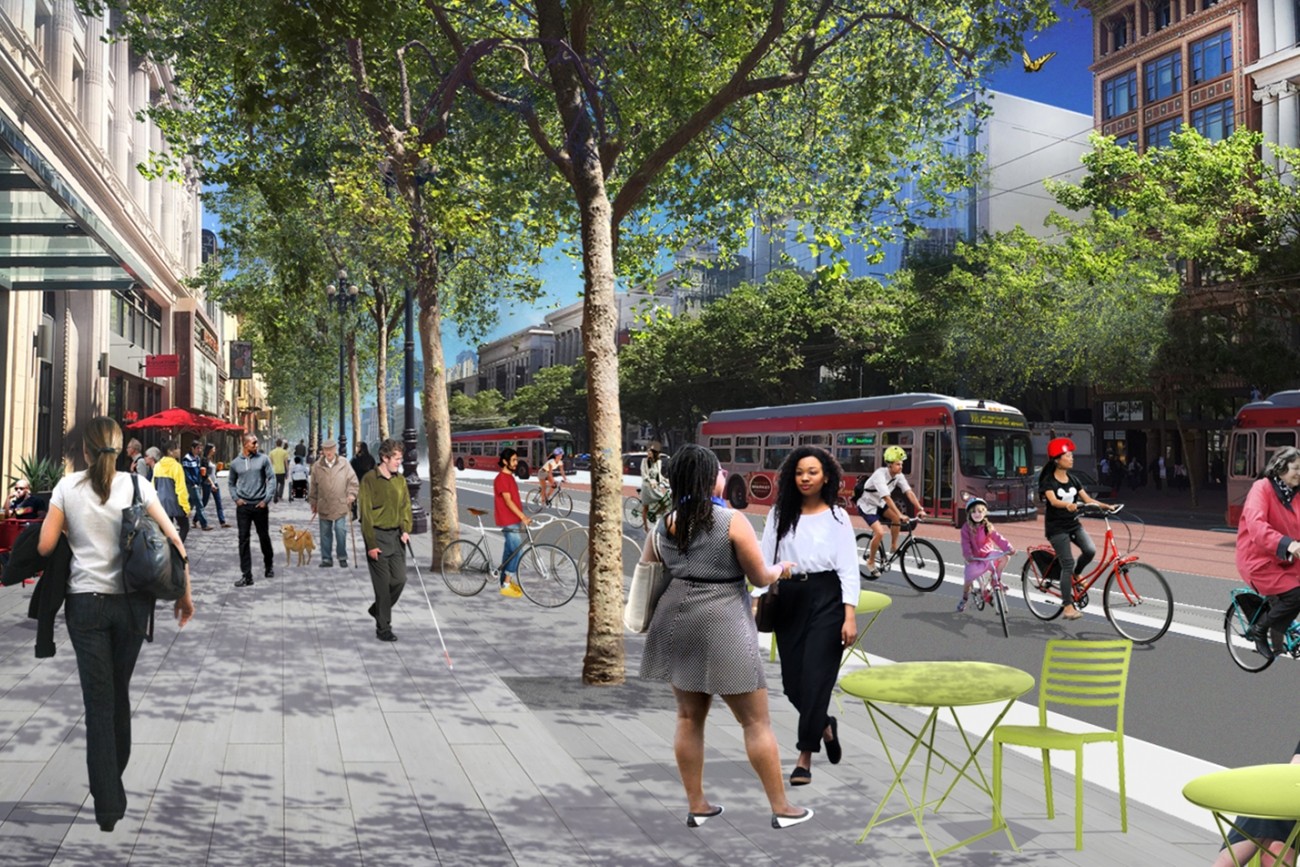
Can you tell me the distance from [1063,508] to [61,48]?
2386 centimetres

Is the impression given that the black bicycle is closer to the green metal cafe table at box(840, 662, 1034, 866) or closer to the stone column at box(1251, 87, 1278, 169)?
the green metal cafe table at box(840, 662, 1034, 866)

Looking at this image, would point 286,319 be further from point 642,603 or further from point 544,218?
Answer: point 642,603

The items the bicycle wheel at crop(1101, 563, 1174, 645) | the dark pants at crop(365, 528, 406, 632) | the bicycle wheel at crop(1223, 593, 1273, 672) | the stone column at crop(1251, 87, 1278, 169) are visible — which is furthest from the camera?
the stone column at crop(1251, 87, 1278, 169)

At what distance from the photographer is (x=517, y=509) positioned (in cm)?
1278

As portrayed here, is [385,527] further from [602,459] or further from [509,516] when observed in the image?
[509,516]

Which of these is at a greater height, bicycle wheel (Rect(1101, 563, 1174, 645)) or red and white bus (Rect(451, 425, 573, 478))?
red and white bus (Rect(451, 425, 573, 478))

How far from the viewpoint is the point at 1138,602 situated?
10.5 meters

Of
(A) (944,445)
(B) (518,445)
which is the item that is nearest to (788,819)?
(A) (944,445)

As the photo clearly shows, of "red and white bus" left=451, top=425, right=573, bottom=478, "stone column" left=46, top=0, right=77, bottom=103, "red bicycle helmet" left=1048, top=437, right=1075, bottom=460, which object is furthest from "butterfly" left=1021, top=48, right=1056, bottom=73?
"red and white bus" left=451, top=425, right=573, bottom=478

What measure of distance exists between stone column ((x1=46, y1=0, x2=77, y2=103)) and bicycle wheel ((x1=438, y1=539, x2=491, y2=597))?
16531 mm

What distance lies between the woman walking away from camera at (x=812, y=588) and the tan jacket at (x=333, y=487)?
9.57 m

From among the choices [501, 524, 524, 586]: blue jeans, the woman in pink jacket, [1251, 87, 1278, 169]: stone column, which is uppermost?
[1251, 87, 1278, 169]: stone column

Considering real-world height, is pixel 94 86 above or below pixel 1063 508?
above

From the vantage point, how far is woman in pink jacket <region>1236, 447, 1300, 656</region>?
7930 millimetres
